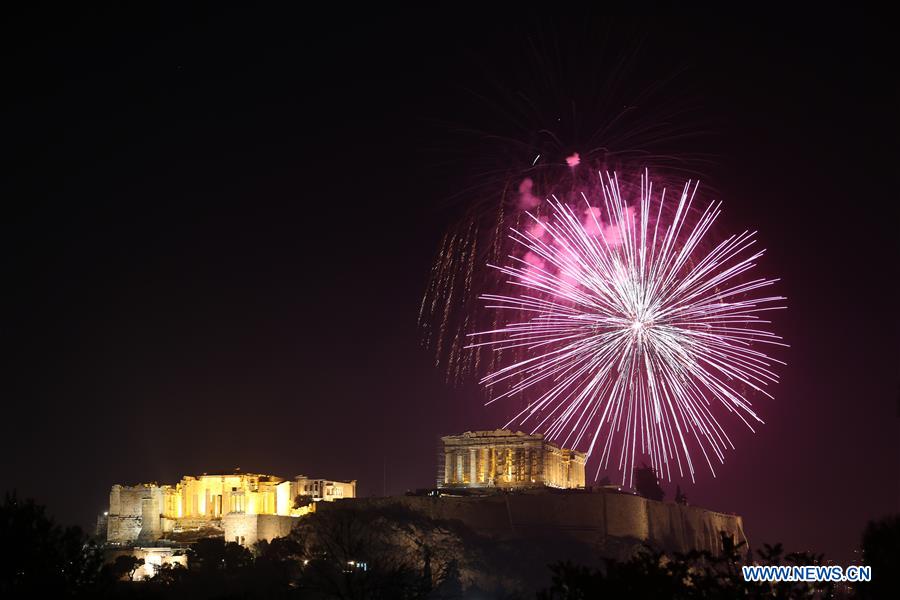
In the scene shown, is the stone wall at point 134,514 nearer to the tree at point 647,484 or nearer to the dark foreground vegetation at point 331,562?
the dark foreground vegetation at point 331,562

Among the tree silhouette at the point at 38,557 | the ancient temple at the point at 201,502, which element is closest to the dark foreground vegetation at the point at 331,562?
the tree silhouette at the point at 38,557

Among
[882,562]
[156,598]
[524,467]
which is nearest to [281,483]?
[524,467]

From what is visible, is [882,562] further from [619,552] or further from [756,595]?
[619,552]

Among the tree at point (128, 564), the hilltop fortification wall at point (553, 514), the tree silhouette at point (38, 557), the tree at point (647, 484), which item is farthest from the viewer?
the tree at point (647, 484)

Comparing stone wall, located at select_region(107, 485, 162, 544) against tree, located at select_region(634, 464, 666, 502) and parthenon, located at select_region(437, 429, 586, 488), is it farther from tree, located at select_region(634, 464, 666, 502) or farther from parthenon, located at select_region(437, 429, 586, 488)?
tree, located at select_region(634, 464, 666, 502)

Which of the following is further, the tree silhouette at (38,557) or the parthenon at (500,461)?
the parthenon at (500,461)

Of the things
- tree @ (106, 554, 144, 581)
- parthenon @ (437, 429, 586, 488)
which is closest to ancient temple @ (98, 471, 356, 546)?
tree @ (106, 554, 144, 581)
